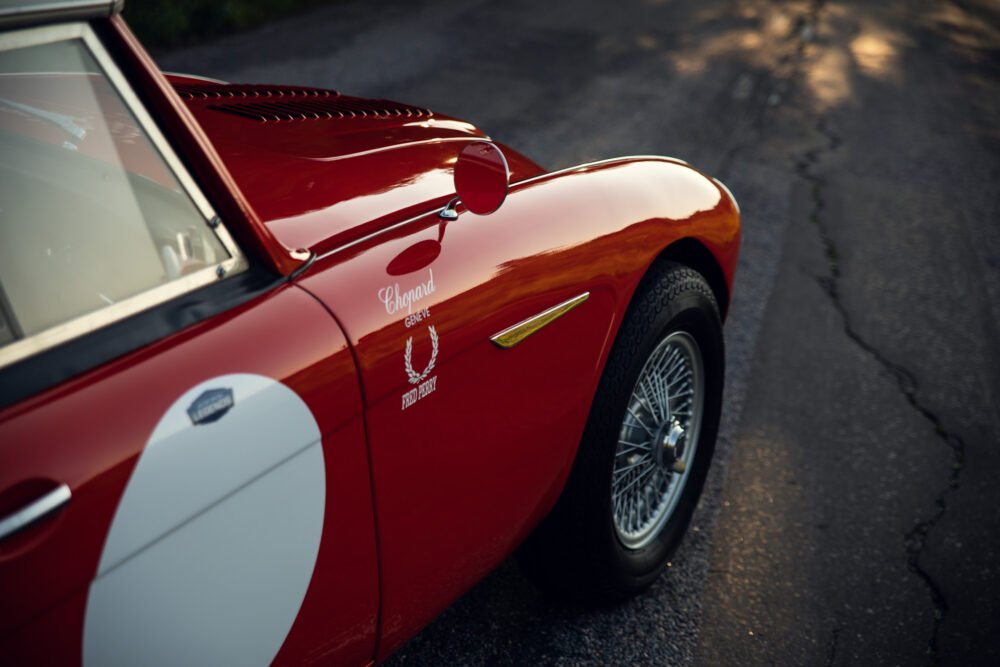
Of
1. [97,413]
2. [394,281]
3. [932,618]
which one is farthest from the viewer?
[932,618]

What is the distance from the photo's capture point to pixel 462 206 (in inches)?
70.6

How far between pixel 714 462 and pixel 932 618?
2.81 feet

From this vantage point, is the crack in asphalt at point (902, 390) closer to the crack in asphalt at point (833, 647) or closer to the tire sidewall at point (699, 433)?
the crack in asphalt at point (833, 647)

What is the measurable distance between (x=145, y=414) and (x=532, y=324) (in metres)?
0.87

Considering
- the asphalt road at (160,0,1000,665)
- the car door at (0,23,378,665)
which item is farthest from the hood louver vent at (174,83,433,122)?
the asphalt road at (160,0,1000,665)

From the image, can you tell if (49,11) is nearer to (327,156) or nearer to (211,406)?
(211,406)

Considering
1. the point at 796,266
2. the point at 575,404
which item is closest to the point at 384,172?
the point at 575,404

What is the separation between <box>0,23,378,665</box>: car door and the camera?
3.59 feet

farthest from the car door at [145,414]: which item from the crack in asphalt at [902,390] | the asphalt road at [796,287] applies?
the crack in asphalt at [902,390]

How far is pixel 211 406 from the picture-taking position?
1240 mm

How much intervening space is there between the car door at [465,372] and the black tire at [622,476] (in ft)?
0.29

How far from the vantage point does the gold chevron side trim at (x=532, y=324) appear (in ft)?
5.76

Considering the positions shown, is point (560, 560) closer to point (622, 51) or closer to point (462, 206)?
point (462, 206)

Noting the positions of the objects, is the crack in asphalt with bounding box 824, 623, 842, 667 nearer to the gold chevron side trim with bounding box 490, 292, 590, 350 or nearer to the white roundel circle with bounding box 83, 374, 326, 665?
the gold chevron side trim with bounding box 490, 292, 590, 350
